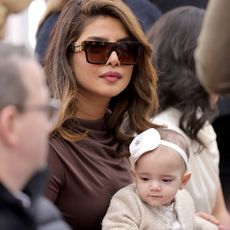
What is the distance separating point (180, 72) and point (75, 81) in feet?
3.20

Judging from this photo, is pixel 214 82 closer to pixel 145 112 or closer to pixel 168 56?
pixel 145 112

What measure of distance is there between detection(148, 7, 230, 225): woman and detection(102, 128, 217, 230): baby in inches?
28.7

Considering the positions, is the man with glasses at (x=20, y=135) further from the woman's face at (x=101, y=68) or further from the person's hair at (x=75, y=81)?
the woman's face at (x=101, y=68)

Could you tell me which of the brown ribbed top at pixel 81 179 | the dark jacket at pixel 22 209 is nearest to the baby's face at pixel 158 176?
the brown ribbed top at pixel 81 179

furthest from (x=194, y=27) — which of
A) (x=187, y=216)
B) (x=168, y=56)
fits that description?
(x=187, y=216)

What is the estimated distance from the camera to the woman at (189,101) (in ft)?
14.1

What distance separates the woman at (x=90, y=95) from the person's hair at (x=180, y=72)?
660 millimetres

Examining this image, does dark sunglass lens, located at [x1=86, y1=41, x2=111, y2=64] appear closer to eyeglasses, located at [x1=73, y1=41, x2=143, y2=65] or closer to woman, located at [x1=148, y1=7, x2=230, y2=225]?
eyeglasses, located at [x1=73, y1=41, x2=143, y2=65]

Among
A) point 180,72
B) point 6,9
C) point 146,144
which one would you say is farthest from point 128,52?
point 180,72

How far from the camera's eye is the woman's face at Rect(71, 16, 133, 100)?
3.52 metres

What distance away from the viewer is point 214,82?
92.3 inches

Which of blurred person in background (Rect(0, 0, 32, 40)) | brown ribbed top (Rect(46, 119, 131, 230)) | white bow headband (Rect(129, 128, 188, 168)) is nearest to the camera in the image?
brown ribbed top (Rect(46, 119, 131, 230))

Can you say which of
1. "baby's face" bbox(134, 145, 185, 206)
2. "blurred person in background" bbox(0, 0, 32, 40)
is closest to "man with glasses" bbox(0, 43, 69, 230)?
"baby's face" bbox(134, 145, 185, 206)

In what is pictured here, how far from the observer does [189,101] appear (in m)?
4.39
